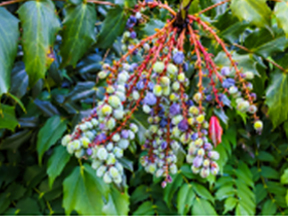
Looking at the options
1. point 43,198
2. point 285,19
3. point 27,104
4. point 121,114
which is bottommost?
point 43,198

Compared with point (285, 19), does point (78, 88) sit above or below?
below

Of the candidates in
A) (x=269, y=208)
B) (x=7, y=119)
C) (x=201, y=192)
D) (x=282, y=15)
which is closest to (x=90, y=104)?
(x=7, y=119)

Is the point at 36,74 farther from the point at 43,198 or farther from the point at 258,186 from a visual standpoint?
the point at 258,186

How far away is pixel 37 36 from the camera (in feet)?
1.61

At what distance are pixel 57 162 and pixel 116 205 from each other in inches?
9.4

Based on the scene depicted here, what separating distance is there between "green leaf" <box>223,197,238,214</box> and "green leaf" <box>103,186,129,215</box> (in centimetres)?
38

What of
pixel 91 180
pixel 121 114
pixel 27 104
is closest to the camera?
pixel 121 114

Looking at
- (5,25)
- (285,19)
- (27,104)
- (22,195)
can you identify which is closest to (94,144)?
(5,25)

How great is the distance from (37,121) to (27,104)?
9 cm

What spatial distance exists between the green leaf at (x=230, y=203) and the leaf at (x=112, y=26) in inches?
28.1

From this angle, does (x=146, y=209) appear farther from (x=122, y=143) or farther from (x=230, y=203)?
(x=122, y=143)

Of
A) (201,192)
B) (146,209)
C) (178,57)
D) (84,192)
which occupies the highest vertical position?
(178,57)

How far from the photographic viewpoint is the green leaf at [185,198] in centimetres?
85

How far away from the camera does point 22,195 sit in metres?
0.89
